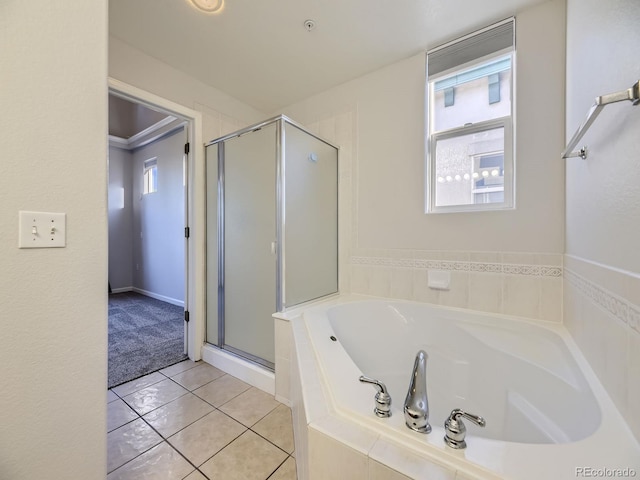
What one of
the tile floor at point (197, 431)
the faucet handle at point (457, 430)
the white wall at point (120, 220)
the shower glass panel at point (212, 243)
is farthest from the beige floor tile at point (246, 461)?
the white wall at point (120, 220)

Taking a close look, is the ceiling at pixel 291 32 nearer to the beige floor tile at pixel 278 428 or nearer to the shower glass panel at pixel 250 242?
the shower glass panel at pixel 250 242

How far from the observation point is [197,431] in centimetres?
140

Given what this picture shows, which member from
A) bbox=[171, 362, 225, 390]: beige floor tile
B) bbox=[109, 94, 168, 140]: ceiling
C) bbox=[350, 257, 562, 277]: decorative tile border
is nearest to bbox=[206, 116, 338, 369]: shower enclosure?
bbox=[171, 362, 225, 390]: beige floor tile

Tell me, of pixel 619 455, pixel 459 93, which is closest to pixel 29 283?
pixel 619 455

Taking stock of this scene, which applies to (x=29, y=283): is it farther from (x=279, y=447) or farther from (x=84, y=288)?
(x=279, y=447)

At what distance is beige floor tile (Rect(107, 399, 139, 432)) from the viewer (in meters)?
1.45

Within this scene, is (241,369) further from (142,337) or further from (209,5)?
(209,5)

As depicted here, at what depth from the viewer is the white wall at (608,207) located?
733 mm

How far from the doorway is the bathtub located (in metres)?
1.44

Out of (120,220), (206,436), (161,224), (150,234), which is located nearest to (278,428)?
(206,436)

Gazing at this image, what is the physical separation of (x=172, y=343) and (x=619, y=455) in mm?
2965

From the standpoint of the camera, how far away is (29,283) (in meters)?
0.77

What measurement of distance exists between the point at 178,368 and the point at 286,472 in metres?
1.37

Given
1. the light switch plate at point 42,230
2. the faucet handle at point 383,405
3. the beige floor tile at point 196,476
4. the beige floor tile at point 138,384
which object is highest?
the light switch plate at point 42,230
